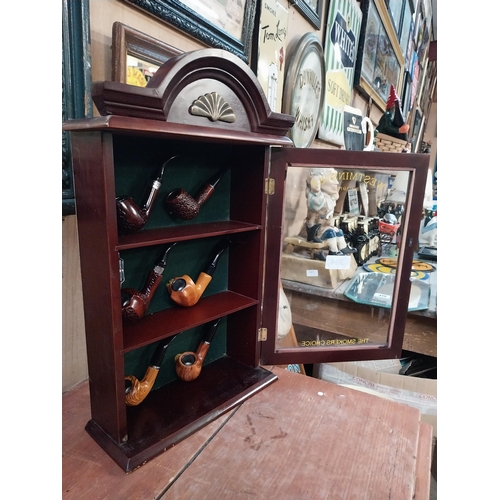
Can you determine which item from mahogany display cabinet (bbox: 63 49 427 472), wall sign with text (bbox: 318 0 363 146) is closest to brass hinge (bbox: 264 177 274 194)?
mahogany display cabinet (bbox: 63 49 427 472)

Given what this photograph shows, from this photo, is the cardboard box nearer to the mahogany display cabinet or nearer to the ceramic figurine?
the mahogany display cabinet

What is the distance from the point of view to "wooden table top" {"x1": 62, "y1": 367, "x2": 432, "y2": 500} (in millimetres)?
687

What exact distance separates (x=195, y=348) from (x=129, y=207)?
0.52 meters

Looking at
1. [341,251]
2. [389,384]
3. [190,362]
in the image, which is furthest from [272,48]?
[389,384]

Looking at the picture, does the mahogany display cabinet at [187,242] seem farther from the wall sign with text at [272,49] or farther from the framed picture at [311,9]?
the framed picture at [311,9]

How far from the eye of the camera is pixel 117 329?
70 centimetres

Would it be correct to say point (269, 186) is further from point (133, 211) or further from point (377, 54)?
point (377, 54)

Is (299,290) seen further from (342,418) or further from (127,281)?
(127,281)

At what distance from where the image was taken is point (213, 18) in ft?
3.25

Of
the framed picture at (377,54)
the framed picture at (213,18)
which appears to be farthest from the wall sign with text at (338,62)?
the framed picture at (213,18)

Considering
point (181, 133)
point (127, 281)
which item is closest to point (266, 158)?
point (181, 133)

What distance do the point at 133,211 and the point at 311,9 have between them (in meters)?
1.31

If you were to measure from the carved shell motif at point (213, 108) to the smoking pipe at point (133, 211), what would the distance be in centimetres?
19

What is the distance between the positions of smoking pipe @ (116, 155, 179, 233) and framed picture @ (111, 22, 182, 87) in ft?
0.75
